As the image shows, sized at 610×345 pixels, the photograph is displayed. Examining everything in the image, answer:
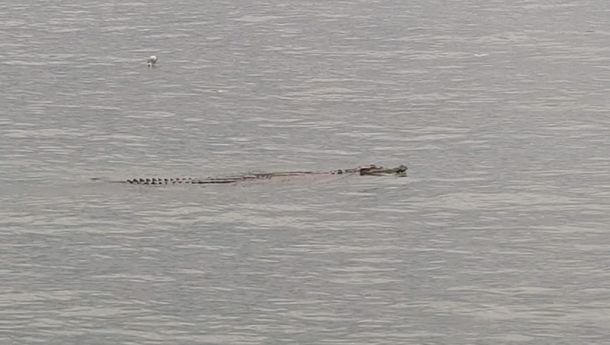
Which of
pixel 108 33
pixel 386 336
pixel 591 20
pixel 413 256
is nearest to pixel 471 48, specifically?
pixel 591 20

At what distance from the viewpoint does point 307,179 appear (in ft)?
120

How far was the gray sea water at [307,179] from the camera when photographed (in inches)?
1148

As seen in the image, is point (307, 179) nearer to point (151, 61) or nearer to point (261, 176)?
point (261, 176)

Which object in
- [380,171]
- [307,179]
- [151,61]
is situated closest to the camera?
[307,179]

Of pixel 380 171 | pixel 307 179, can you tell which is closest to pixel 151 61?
pixel 307 179

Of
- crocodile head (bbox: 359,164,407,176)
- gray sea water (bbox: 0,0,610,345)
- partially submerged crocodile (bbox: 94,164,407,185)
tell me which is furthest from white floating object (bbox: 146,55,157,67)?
crocodile head (bbox: 359,164,407,176)

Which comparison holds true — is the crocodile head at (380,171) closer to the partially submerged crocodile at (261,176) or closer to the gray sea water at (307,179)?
the partially submerged crocodile at (261,176)

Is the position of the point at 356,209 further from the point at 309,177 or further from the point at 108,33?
the point at 108,33

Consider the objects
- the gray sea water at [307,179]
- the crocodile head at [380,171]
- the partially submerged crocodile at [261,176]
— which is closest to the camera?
the gray sea water at [307,179]

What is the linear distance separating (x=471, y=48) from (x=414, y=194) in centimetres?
1453

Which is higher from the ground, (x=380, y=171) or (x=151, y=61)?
(x=380, y=171)

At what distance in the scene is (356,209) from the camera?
114 feet

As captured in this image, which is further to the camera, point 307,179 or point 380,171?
point 380,171

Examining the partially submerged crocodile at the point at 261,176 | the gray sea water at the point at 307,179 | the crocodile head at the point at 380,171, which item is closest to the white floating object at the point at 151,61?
the gray sea water at the point at 307,179
